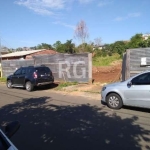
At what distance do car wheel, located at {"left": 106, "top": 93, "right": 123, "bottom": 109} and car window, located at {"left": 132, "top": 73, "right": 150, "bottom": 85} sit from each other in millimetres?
903

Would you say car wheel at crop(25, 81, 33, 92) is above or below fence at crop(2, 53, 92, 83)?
below

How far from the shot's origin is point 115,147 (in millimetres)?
5062

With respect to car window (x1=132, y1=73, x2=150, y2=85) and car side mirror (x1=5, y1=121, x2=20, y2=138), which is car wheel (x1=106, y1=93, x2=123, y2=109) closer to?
car window (x1=132, y1=73, x2=150, y2=85)

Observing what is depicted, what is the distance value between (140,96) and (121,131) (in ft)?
7.71

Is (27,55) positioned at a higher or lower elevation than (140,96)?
higher

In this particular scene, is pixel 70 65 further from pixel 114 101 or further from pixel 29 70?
pixel 114 101

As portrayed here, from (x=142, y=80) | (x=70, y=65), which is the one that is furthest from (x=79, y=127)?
(x=70, y=65)

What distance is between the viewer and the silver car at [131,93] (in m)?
8.02

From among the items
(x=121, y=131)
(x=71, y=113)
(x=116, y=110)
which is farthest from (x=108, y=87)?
(x=121, y=131)

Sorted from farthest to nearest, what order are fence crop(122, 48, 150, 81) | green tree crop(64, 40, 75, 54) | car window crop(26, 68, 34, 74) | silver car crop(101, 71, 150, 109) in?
green tree crop(64, 40, 75, 54), car window crop(26, 68, 34, 74), fence crop(122, 48, 150, 81), silver car crop(101, 71, 150, 109)

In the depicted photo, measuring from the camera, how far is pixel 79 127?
21.9 ft

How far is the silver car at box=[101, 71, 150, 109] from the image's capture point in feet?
26.3

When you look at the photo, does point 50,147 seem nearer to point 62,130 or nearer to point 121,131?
point 62,130

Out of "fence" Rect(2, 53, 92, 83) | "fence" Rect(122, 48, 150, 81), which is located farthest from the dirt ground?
"fence" Rect(122, 48, 150, 81)
